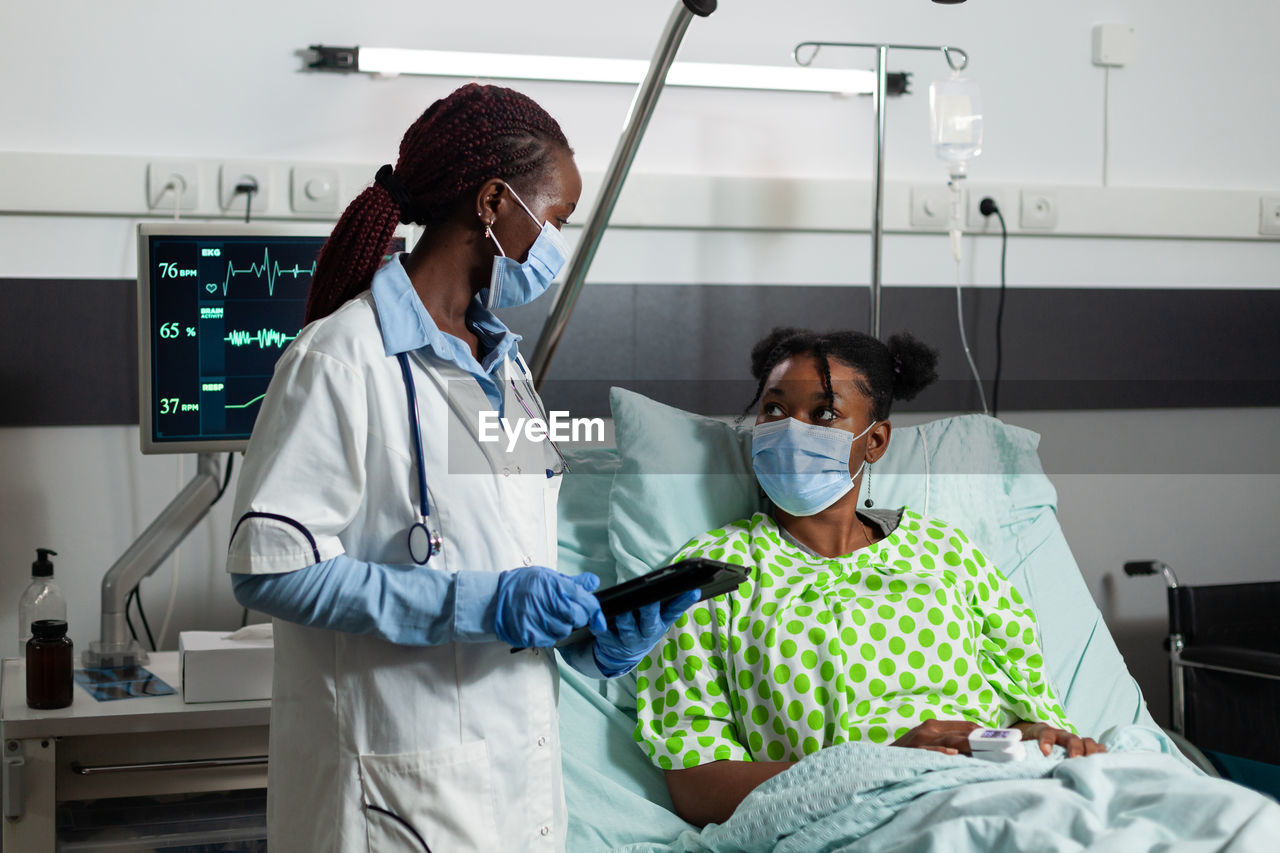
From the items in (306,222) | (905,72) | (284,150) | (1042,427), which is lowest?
(1042,427)

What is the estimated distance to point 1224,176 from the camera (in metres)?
2.77

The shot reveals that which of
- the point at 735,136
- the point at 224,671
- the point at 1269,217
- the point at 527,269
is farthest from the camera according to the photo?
the point at 1269,217

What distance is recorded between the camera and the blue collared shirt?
3.78 ft

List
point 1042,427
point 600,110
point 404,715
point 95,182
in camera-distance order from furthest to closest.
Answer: point 1042,427 → point 600,110 → point 95,182 → point 404,715

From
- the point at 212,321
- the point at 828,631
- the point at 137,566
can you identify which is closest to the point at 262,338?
the point at 212,321

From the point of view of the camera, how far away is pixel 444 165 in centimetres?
119

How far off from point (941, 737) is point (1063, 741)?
190 mm

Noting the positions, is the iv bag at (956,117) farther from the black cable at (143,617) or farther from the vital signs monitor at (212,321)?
the black cable at (143,617)

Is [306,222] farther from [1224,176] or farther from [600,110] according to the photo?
[1224,176]

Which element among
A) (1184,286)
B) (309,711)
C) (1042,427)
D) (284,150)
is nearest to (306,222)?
(284,150)

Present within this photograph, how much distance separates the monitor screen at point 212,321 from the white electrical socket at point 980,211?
4.75ft

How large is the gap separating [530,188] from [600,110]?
1265 mm

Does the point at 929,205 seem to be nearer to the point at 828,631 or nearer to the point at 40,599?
the point at 828,631

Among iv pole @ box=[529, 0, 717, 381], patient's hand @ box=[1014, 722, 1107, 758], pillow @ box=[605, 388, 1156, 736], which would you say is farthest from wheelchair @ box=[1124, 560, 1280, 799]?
iv pole @ box=[529, 0, 717, 381]
